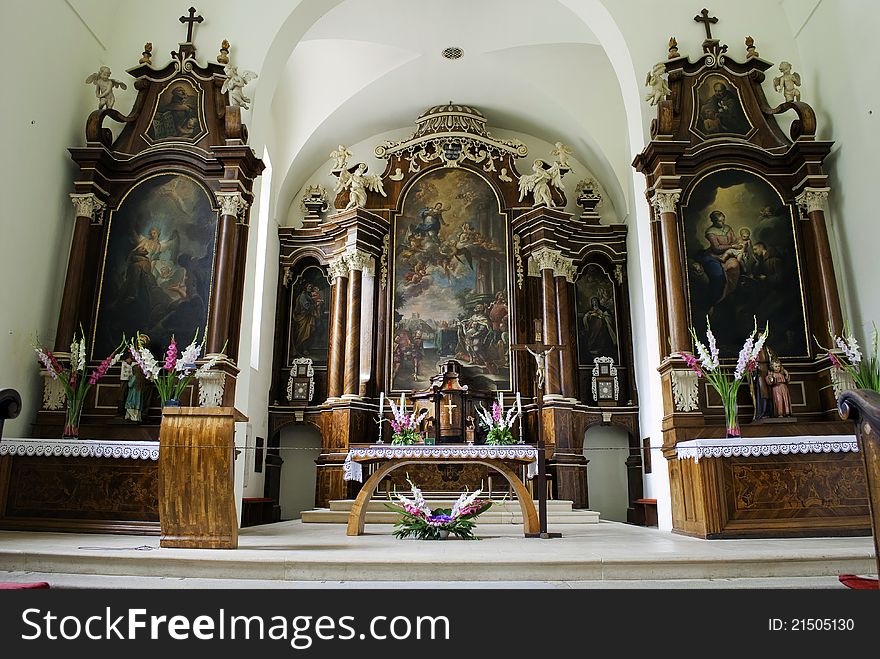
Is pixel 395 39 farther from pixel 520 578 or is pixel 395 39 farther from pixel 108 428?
pixel 520 578

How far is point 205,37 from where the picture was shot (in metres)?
9.27

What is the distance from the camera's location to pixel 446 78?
13344mm

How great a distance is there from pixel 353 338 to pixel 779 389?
749 centimetres

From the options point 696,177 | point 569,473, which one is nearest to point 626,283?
point 569,473

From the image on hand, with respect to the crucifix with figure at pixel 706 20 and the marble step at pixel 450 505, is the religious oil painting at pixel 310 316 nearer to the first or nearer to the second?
the marble step at pixel 450 505

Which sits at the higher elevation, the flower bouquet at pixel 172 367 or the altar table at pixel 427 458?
the flower bouquet at pixel 172 367

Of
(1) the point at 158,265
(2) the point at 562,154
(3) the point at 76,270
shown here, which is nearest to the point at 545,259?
(2) the point at 562,154

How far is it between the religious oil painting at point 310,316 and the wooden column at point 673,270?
23.2ft

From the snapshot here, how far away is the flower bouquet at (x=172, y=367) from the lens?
24.2 feet

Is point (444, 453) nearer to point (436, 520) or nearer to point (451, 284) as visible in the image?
point (436, 520)

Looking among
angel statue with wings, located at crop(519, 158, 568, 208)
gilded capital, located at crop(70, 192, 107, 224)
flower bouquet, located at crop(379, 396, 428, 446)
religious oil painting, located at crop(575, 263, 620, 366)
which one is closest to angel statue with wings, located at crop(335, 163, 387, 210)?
angel statue with wings, located at crop(519, 158, 568, 208)

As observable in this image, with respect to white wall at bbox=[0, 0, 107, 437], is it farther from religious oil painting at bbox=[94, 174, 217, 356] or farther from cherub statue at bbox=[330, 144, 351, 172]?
cherub statue at bbox=[330, 144, 351, 172]

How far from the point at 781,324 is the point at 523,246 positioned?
6.04 m

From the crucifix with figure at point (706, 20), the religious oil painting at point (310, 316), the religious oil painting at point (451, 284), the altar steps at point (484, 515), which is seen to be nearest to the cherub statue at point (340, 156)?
the religious oil painting at point (451, 284)
